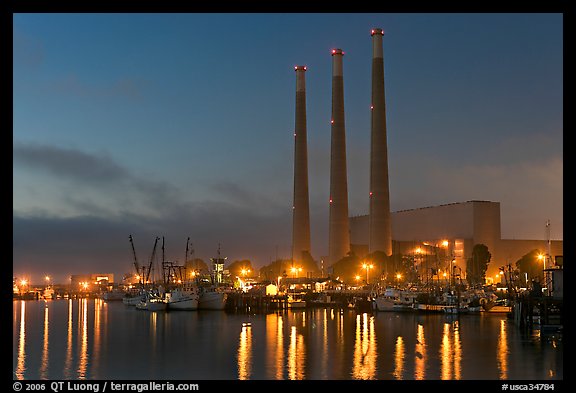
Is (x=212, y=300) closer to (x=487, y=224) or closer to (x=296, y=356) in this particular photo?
(x=296, y=356)

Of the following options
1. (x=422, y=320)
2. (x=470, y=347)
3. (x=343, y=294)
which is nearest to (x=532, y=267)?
(x=343, y=294)

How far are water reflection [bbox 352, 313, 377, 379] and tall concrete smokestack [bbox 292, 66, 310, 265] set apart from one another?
297 ft

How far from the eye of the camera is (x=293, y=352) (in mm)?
61281

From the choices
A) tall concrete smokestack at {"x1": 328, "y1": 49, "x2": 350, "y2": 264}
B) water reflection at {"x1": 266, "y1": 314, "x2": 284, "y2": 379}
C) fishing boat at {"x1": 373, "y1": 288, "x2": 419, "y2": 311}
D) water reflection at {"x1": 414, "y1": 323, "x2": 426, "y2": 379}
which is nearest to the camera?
water reflection at {"x1": 414, "y1": 323, "x2": 426, "y2": 379}

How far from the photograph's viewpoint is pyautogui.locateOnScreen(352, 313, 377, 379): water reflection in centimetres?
4766

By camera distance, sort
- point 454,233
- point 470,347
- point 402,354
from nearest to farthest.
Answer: point 402,354, point 470,347, point 454,233

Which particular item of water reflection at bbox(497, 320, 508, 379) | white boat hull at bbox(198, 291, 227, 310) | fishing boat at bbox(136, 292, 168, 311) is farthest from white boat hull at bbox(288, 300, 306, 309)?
water reflection at bbox(497, 320, 508, 379)

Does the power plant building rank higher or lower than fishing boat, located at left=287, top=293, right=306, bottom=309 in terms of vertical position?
higher

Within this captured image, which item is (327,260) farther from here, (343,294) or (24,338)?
(24,338)

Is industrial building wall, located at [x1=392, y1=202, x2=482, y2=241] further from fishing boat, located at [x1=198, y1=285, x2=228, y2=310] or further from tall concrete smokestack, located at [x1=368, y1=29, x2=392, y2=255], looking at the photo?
fishing boat, located at [x1=198, y1=285, x2=228, y2=310]

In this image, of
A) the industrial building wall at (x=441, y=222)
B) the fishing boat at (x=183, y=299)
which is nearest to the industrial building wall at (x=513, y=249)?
the industrial building wall at (x=441, y=222)
